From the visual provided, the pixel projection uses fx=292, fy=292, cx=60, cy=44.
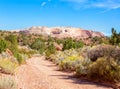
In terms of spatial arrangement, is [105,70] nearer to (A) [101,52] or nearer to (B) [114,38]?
(A) [101,52]

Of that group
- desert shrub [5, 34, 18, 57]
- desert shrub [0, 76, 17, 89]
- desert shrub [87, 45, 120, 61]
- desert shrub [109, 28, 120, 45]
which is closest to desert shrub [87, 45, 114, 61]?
desert shrub [87, 45, 120, 61]

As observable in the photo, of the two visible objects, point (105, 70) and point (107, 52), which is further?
point (107, 52)

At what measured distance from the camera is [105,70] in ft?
57.1

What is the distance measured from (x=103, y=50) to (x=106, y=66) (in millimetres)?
5103

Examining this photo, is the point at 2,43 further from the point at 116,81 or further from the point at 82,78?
the point at 116,81

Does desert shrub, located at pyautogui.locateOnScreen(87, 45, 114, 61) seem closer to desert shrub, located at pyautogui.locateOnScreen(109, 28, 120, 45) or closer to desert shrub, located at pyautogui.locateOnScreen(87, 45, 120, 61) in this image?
desert shrub, located at pyautogui.locateOnScreen(87, 45, 120, 61)

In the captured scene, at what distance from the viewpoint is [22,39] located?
116500mm

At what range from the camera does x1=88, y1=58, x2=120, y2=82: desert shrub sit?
54.5 feet

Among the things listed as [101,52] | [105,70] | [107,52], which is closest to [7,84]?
[105,70]

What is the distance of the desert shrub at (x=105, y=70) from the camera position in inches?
655

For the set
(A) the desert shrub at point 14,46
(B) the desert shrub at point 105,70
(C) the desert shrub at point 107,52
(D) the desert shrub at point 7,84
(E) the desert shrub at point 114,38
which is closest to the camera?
(D) the desert shrub at point 7,84

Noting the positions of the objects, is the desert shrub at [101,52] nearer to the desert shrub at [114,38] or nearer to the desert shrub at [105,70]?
the desert shrub at [105,70]

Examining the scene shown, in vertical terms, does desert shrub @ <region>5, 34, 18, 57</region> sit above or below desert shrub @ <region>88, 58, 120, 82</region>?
above

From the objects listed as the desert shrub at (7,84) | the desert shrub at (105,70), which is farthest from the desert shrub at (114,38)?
the desert shrub at (7,84)
